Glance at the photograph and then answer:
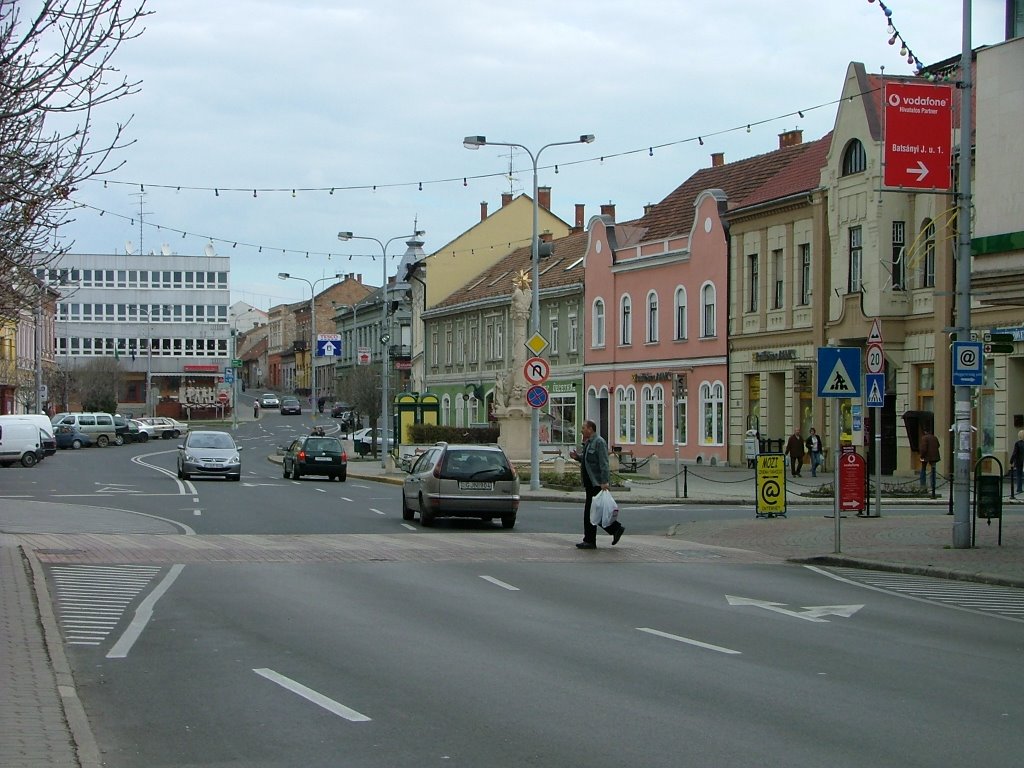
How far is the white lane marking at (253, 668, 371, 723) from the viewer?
28.0 ft

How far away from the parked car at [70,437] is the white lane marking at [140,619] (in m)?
63.2

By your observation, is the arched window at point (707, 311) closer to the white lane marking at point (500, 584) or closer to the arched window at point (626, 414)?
the arched window at point (626, 414)

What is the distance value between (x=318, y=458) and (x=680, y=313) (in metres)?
17.9

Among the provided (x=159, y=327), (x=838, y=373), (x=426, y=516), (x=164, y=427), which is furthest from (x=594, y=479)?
(x=159, y=327)

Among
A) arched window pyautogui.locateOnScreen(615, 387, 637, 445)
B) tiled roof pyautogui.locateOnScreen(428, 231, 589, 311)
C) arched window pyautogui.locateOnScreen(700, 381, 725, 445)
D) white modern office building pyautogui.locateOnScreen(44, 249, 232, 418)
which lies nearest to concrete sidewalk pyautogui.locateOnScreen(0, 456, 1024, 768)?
arched window pyautogui.locateOnScreen(700, 381, 725, 445)

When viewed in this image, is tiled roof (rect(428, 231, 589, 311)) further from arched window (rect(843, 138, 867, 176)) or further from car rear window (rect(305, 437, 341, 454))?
car rear window (rect(305, 437, 341, 454))

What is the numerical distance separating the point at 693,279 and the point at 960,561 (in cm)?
3701

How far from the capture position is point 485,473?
25094mm

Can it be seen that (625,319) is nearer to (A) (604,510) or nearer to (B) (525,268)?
(B) (525,268)

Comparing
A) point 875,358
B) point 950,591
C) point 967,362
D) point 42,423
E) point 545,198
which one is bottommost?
point 950,591

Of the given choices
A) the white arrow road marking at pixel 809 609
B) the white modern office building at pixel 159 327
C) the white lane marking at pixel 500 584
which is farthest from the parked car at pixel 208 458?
the white modern office building at pixel 159 327

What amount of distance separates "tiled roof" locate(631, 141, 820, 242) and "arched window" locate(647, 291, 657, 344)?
2526mm

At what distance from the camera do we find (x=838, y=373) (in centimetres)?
1988

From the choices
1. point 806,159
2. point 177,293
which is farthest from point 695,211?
point 177,293
